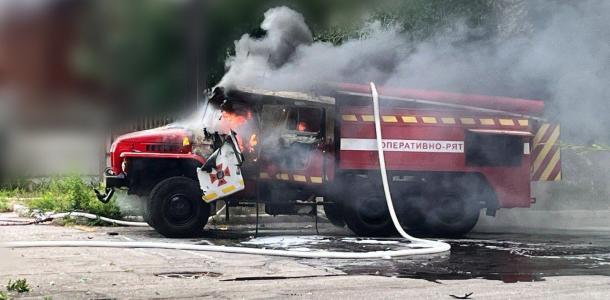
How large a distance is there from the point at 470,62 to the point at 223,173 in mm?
4277

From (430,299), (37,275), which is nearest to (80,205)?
(37,275)

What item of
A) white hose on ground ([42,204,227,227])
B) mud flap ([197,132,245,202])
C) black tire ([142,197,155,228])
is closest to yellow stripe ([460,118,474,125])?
mud flap ([197,132,245,202])

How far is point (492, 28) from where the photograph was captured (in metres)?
11.5

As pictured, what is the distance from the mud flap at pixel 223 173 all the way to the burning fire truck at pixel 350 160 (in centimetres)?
1

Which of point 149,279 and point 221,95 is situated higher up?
point 221,95

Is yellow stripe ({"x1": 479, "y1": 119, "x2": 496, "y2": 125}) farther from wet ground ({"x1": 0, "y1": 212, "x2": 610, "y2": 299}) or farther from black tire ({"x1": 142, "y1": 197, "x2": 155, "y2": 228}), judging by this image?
black tire ({"x1": 142, "y1": 197, "x2": 155, "y2": 228})

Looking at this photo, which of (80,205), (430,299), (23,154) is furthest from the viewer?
(80,205)

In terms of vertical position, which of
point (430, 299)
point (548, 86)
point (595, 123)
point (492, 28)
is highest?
point (492, 28)

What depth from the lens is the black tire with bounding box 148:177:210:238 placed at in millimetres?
9828

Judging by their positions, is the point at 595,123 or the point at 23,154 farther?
the point at 595,123

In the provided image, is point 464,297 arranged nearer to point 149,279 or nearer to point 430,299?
point 430,299

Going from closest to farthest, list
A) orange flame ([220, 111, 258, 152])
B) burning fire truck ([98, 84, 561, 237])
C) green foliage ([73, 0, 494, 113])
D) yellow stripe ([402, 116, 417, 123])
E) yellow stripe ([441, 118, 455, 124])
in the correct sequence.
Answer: green foliage ([73, 0, 494, 113])
burning fire truck ([98, 84, 561, 237])
orange flame ([220, 111, 258, 152])
yellow stripe ([402, 116, 417, 123])
yellow stripe ([441, 118, 455, 124])

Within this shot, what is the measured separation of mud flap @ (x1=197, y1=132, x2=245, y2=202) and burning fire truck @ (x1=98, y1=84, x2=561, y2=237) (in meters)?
0.01

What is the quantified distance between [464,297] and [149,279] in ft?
9.25
